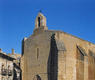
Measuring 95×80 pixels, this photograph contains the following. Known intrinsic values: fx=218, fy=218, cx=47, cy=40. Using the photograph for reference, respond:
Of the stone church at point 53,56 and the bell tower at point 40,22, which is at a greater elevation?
the bell tower at point 40,22

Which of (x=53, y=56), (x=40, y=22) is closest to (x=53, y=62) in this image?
(x=53, y=56)

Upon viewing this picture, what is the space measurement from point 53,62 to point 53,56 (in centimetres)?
95

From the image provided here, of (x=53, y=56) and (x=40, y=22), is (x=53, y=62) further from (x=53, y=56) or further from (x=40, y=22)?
(x=40, y=22)

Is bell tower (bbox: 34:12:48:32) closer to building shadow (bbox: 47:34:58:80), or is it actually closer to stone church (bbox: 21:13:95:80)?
stone church (bbox: 21:13:95:80)

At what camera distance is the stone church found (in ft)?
103

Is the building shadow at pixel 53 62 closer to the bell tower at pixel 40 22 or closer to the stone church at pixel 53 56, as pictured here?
the stone church at pixel 53 56

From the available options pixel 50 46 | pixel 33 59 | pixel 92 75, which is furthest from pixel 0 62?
pixel 92 75

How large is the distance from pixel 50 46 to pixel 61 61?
386cm

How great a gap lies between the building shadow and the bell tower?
10.9 ft

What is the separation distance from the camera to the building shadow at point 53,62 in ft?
103

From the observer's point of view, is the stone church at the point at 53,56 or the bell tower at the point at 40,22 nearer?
the stone church at the point at 53,56

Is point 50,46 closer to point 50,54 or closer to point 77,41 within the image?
point 50,54

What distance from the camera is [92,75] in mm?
37812

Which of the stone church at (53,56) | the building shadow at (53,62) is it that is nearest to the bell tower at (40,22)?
the stone church at (53,56)
